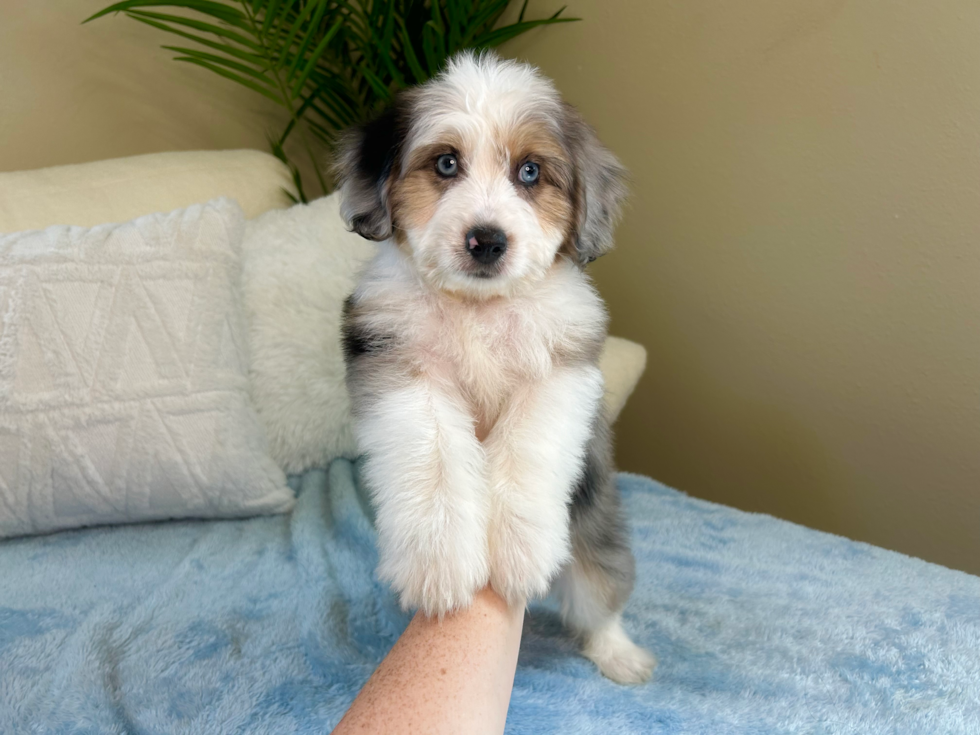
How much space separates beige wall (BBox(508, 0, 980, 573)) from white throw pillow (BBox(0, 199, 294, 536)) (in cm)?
158

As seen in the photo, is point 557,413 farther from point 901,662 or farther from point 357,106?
point 357,106

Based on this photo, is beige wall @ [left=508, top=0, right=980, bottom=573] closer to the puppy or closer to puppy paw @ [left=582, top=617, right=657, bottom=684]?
the puppy

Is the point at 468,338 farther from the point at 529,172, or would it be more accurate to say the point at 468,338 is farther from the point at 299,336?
the point at 299,336

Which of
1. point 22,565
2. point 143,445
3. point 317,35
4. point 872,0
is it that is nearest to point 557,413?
point 143,445

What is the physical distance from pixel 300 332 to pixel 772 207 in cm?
156

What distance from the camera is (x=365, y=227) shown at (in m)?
1.35

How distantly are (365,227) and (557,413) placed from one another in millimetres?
542

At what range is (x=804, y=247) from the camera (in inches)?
85.0

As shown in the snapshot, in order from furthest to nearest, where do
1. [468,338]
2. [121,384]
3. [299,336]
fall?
1. [299,336]
2. [121,384]
3. [468,338]

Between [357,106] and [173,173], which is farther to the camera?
[357,106]

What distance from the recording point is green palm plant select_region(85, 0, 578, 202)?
2.29 m

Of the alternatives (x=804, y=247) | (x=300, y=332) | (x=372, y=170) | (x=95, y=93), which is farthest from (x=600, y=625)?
(x=95, y=93)

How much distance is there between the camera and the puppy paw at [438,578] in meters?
1.00

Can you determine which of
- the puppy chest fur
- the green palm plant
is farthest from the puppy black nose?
the green palm plant
